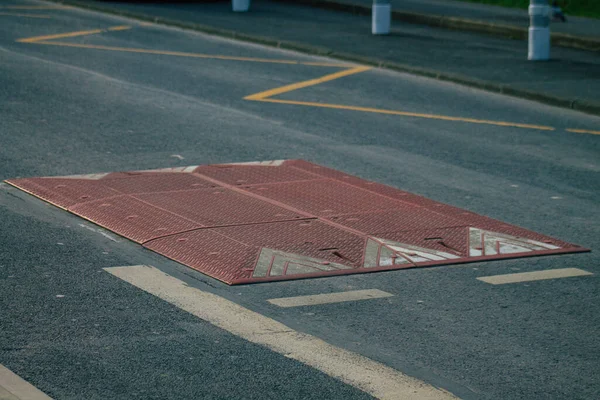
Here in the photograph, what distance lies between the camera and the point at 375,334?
6.47 meters

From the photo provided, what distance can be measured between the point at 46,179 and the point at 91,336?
3.70 m

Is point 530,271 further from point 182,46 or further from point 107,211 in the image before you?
point 182,46

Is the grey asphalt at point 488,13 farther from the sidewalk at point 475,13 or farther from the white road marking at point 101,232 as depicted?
the white road marking at point 101,232

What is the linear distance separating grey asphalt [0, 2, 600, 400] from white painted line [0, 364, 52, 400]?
0.22 ft

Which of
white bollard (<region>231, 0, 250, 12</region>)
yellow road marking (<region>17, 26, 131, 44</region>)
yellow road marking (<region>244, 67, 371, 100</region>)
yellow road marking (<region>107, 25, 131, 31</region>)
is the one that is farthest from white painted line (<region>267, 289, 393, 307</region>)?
white bollard (<region>231, 0, 250, 12</region>)

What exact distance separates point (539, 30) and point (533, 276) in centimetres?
1077

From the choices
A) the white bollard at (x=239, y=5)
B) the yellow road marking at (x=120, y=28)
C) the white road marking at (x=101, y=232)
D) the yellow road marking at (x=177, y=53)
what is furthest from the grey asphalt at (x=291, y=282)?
the white bollard at (x=239, y=5)

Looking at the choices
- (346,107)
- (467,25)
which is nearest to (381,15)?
(467,25)

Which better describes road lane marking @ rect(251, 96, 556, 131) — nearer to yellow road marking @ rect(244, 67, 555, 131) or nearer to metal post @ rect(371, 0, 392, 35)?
yellow road marking @ rect(244, 67, 555, 131)

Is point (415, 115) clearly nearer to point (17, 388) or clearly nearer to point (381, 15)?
point (381, 15)

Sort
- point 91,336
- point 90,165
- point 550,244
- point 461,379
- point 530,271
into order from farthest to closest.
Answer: point 90,165 → point 550,244 → point 530,271 → point 91,336 → point 461,379

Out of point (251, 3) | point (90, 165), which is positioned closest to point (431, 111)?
point (90, 165)

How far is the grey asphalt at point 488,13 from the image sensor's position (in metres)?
21.0

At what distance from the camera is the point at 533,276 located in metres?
7.61
